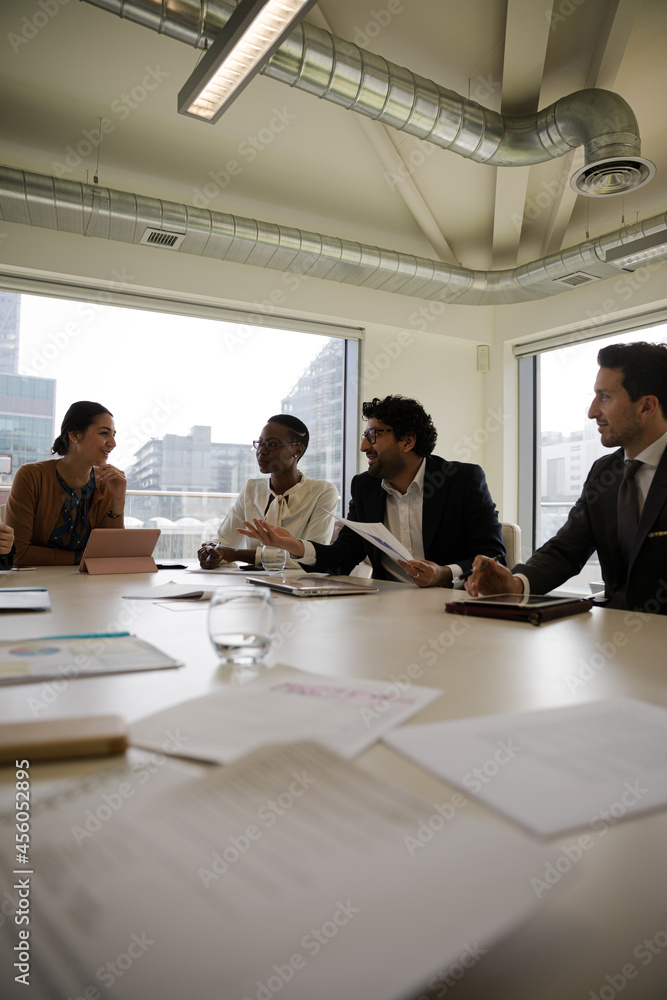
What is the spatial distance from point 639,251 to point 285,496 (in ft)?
9.47

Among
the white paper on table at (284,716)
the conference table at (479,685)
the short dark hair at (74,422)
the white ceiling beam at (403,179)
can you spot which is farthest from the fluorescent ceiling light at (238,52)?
the white paper on table at (284,716)

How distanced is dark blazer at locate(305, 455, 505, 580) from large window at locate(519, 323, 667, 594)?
3207 mm

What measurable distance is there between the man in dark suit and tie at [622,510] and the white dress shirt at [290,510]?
5.36ft

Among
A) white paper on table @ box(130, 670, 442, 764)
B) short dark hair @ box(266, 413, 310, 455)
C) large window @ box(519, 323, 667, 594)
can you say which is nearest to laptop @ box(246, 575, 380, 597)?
white paper on table @ box(130, 670, 442, 764)

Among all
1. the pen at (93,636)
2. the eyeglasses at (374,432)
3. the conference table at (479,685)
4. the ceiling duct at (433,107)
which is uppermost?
the ceiling duct at (433,107)

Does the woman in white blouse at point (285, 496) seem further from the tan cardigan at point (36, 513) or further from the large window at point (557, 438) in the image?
the large window at point (557, 438)

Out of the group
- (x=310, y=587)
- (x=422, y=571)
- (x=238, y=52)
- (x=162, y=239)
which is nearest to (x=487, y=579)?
(x=422, y=571)

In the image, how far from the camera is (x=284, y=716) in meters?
0.60

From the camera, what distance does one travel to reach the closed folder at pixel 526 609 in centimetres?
129

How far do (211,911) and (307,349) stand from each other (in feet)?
18.6

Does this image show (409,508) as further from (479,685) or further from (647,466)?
(479,685)

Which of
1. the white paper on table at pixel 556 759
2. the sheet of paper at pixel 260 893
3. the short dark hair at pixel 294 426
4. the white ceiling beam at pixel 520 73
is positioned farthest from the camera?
the short dark hair at pixel 294 426

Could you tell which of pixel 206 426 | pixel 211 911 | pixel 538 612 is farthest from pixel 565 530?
pixel 206 426

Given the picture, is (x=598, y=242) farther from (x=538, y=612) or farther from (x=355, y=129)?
(x=538, y=612)
